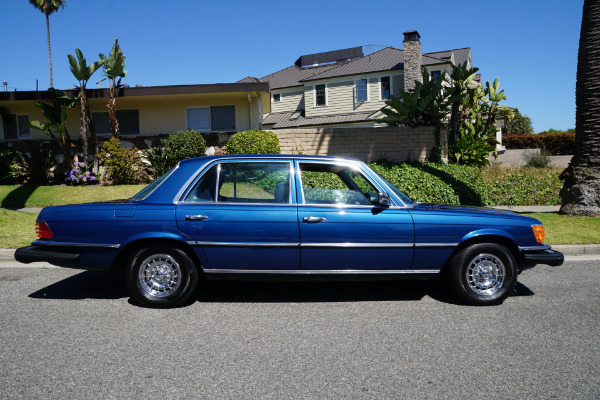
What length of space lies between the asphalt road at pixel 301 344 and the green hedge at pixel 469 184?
8.84m

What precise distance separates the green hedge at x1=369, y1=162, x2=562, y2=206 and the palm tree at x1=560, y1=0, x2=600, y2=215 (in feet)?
13.6

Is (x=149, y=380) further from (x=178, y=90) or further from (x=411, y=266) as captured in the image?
(x=178, y=90)

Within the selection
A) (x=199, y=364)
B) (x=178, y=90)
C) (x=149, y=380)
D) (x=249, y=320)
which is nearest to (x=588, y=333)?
(x=249, y=320)

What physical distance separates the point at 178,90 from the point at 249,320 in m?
13.7

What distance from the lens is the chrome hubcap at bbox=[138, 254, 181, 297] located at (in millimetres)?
5039

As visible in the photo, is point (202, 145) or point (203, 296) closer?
point (203, 296)

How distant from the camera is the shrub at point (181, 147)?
1579cm

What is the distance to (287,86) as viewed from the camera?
114 ft

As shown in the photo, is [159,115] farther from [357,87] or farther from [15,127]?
[357,87]

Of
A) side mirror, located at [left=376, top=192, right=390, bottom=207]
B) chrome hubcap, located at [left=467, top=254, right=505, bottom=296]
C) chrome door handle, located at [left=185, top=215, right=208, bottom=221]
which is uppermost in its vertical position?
side mirror, located at [left=376, top=192, right=390, bottom=207]

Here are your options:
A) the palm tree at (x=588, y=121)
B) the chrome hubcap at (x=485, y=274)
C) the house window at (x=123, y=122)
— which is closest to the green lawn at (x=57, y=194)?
the house window at (x=123, y=122)

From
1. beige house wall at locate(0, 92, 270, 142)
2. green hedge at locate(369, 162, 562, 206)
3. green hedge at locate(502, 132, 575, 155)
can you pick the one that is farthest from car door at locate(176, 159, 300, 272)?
green hedge at locate(502, 132, 575, 155)

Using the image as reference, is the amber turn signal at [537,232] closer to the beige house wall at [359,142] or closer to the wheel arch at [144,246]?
the wheel arch at [144,246]

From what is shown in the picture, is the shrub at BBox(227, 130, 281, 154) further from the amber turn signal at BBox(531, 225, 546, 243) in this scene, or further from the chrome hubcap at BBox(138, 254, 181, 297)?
the amber turn signal at BBox(531, 225, 546, 243)
